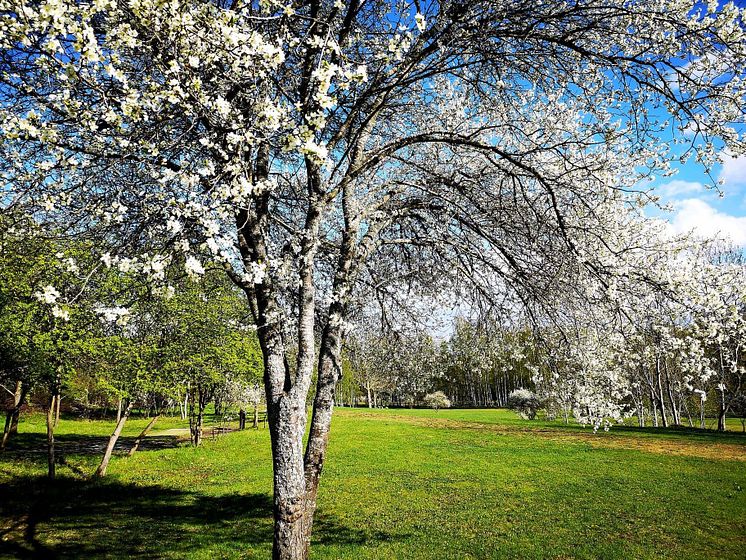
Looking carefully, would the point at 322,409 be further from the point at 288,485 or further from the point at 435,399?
the point at 435,399

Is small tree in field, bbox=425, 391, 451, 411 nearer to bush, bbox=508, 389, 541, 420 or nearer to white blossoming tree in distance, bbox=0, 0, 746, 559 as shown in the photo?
bush, bbox=508, 389, 541, 420

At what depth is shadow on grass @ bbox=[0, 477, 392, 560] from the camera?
27.7 feet

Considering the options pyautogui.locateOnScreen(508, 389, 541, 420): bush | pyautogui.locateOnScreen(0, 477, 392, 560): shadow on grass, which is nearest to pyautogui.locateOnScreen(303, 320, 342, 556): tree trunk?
pyautogui.locateOnScreen(0, 477, 392, 560): shadow on grass

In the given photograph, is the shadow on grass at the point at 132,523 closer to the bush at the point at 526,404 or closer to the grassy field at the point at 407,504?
the grassy field at the point at 407,504

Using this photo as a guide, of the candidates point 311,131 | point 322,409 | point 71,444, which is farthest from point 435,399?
point 311,131

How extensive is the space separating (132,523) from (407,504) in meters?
6.58

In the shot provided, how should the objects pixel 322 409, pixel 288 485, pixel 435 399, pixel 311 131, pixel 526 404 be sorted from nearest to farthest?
pixel 311 131 < pixel 288 485 < pixel 322 409 < pixel 526 404 < pixel 435 399

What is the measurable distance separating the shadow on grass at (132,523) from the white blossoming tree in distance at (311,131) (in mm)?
5176

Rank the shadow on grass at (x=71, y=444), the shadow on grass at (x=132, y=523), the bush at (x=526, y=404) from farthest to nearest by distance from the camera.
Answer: the bush at (x=526, y=404) < the shadow on grass at (x=71, y=444) < the shadow on grass at (x=132, y=523)

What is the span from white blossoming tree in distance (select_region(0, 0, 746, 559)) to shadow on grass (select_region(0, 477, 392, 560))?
518 centimetres

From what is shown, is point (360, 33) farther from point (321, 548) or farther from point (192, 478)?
point (192, 478)

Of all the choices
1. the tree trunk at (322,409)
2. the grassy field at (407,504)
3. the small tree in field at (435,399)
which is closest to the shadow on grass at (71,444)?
the grassy field at (407,504)

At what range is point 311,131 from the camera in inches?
127

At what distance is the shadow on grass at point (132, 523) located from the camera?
332 inches
